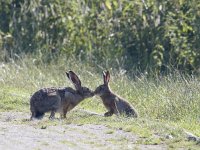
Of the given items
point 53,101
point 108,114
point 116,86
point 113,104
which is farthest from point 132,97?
point 53,101

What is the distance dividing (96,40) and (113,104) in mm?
6987

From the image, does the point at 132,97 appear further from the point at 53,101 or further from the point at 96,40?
the point at 96,40

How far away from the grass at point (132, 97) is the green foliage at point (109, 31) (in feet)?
4.07

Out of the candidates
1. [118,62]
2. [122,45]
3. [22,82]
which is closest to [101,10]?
[122,45]

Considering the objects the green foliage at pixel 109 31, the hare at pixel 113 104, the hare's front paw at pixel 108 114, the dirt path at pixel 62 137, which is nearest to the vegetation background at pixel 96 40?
the green foliage at pixel 109 31

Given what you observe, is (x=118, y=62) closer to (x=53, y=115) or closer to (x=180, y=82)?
(x=180, y=82)

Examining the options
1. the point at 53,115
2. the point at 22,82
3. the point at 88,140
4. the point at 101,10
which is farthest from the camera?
the point at 101,10

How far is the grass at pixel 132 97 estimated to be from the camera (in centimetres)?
1063

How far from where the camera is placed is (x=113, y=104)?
40.9 ft

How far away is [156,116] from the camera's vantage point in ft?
40.4

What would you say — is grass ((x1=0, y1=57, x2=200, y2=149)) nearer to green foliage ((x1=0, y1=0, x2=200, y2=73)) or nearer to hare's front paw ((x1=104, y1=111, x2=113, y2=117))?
hare's front paw ((x1=104, y1=111, x2=113, y2=117))

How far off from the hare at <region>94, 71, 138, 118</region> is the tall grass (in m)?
0.29

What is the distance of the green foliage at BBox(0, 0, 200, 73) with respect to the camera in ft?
60.5

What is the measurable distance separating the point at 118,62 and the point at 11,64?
7.39 ft
